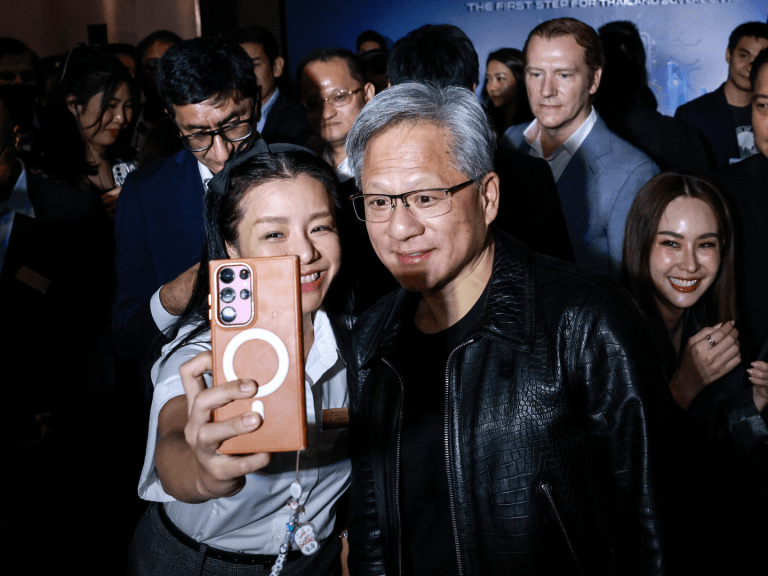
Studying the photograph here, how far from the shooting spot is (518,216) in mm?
2621

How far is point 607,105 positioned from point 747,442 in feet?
7.03

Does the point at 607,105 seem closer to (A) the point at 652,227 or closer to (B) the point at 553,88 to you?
(B) the point at 553,88

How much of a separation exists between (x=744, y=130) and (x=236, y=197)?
3353 mm

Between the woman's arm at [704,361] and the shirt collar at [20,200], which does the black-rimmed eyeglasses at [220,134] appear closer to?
the shirt collar at [20,200]

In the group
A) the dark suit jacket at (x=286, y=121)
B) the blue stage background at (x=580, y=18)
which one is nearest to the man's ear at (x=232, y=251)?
the dark suit jacket at (x=286, y=121)

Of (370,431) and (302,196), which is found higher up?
(302,196)

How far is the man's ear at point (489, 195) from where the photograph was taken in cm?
150

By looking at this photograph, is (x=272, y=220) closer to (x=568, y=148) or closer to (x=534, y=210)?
(x=534, y=210)

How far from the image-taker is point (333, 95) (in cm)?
319

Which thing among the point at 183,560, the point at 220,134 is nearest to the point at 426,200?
the point at 183,560

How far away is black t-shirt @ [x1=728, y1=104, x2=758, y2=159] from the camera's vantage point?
375 cm

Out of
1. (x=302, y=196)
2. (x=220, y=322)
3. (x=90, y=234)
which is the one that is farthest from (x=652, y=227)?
(x=90, y=234)

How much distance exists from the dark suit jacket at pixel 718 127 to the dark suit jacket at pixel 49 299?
11.0 ft

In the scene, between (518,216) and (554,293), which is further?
(518,216)
